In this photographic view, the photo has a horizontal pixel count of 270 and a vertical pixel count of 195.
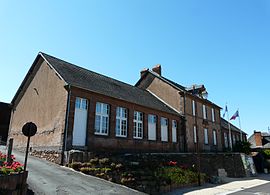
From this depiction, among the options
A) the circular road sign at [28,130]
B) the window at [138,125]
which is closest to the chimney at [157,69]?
the window at [138,125]

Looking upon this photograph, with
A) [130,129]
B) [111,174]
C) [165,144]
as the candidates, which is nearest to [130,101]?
[130,129]

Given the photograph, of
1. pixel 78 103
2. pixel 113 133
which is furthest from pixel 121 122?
pixel 78 103

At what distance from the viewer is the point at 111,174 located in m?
11.1

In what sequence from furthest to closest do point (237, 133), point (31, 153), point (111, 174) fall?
1. point (237, 133)
2. point (31, 153)
3. point (111, 174)

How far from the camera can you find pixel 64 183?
9070 mm

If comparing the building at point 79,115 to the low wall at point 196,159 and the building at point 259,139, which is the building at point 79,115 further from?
the building at point 259,139

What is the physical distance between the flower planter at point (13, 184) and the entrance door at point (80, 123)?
6193mm

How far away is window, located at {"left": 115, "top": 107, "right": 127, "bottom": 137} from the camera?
1680 cm

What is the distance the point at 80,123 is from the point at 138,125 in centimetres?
579

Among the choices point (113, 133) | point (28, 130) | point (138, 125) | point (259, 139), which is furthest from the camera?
point (259, 139)

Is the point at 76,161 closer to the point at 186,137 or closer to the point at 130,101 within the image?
the point at 130,101

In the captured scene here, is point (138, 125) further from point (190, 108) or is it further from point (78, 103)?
point (190, 108)

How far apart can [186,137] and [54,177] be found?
1610cm

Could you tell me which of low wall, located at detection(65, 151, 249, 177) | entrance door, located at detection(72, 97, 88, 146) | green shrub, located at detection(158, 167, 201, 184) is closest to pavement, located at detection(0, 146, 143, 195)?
low wall, located at detection(65, 151, 249, 177)
